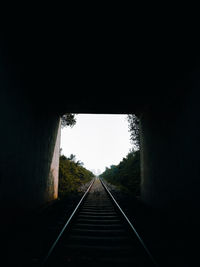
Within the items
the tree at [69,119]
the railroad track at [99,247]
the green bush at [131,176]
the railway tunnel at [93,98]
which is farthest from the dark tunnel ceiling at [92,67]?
the green bush at [131,176]

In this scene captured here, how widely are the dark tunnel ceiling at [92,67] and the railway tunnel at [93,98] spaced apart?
0.08 ft

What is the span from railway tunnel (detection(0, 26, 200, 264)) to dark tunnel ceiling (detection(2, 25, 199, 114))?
3cm

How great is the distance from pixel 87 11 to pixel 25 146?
3.82 metres

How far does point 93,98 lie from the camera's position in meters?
7.45

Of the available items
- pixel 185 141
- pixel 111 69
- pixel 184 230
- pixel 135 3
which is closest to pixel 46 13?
pixel 135 3

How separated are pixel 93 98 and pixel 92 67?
2368 millimetres

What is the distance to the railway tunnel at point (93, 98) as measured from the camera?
12.5 ft

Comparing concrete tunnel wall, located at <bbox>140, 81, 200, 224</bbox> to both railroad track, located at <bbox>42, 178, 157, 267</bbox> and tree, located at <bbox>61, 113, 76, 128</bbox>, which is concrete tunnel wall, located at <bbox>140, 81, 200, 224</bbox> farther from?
tree, located at <bbox>61, 113, 76, 128</bbox>

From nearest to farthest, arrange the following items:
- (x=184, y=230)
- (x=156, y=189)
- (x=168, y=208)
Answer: (x=184, y=230), (x=168, y=208), (x=156, y=189)

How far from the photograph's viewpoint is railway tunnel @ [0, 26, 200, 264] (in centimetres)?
381

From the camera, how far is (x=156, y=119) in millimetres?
6539

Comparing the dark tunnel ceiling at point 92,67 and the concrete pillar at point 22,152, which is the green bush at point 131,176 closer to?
the concrete pillar at point 22,152

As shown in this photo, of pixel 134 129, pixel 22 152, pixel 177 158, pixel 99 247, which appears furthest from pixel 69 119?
pixel 99 247

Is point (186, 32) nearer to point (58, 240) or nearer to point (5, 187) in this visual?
point (58, 240)
